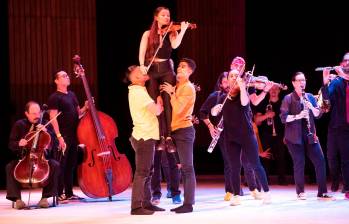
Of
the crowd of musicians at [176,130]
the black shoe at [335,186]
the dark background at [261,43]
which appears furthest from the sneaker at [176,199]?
the dark background at [261,43]

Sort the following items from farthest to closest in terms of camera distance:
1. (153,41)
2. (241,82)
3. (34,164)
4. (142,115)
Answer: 1. (34,164)
2. (241,82)
3. (153,41)
4. (142,115)

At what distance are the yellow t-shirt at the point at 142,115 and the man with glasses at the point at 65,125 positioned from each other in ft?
5.19

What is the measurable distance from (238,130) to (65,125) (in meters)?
2.14

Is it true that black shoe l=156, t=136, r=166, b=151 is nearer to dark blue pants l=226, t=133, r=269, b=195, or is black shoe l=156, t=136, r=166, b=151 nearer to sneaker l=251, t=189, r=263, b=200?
dark blue pants l=226, t=133, r=269, b=195

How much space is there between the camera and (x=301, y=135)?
306 inches

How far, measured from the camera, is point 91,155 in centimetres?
793

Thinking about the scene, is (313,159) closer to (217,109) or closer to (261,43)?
(217,109)

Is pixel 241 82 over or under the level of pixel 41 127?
over

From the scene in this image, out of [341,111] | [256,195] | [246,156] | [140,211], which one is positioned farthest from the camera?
[341,111]

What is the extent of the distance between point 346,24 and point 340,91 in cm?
288

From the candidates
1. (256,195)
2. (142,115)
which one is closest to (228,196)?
(256,195)

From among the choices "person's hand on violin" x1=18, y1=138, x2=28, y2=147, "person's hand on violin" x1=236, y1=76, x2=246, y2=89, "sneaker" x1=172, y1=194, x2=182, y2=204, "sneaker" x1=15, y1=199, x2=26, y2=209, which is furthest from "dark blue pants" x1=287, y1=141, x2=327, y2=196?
"sneaker" x1=15, y1=199, x2=26, y2=209

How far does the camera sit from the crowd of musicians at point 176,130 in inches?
265

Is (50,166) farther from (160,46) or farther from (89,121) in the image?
(160,46)
